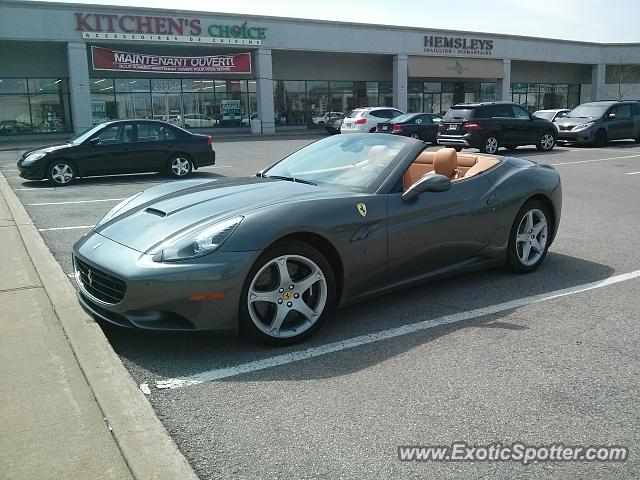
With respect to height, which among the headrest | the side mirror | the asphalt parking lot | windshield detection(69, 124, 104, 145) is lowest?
the asphalt parking lot

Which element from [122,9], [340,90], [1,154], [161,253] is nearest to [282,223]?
[161,253]

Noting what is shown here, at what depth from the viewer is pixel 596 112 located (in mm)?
21844

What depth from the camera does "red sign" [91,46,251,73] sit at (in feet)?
95.9

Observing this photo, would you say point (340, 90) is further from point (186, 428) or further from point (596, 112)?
point (186, 428)

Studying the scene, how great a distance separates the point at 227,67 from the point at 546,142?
18808mm

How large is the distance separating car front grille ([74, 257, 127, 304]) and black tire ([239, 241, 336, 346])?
0.74 m

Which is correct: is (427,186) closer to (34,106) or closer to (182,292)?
(182,292)

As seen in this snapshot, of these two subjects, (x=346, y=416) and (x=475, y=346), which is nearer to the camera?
(x=346, y=416)

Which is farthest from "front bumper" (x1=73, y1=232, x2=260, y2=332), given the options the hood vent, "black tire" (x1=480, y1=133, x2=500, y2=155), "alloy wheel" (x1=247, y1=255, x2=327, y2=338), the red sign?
the red sign

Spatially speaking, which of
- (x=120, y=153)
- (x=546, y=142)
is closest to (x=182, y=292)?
(x=120, y=153)

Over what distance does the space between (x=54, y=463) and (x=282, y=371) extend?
1351mm

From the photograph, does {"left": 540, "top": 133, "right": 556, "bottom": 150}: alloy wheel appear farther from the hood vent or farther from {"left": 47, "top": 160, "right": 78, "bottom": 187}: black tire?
the hood vent

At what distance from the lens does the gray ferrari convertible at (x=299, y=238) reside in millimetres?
3555

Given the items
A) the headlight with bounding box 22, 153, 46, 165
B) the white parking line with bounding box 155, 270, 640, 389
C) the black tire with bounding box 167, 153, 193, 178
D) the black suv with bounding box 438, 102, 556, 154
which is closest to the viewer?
the white parking line with bounding box 155, 270, 640, 389
